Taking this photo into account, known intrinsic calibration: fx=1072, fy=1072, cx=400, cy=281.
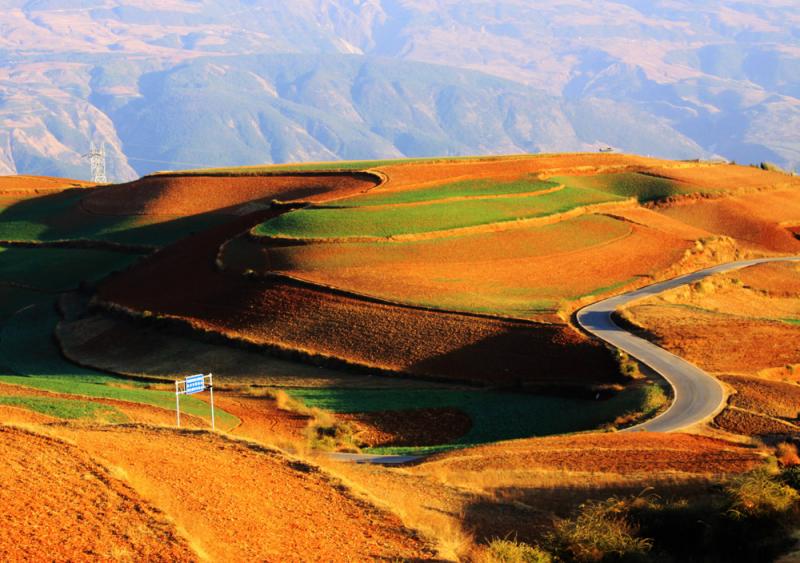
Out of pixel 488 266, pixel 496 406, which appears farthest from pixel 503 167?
pixel 496 406

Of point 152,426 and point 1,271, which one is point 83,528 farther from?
point 1,271

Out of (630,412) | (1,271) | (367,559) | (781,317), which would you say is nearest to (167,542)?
(367,559)

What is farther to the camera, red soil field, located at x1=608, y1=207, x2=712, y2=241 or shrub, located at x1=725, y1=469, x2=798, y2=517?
red soil field, located at x1=608, y1=207, x2=712, y2=241

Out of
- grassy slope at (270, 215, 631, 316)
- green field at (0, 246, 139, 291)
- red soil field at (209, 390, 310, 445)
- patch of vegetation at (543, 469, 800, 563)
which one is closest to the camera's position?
patch of vegetation at (543, 469, 800, 563)

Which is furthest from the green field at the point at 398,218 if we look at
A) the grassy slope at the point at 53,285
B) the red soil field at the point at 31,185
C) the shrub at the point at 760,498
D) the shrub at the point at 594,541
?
the red soil field at the point at 31,185

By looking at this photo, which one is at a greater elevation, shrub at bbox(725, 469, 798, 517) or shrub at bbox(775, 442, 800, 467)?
shrub at bbox(725, 469, 798, 517)

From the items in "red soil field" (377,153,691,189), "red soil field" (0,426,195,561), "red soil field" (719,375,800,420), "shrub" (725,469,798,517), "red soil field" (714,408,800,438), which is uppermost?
"red soil field" (0,426,195,561)

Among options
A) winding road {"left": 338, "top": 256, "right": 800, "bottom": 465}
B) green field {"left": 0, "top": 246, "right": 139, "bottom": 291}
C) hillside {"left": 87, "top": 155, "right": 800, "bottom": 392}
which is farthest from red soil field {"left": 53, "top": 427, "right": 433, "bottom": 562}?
green field {"left": 0, "top": 246, "right": 139, "bottom": 291}

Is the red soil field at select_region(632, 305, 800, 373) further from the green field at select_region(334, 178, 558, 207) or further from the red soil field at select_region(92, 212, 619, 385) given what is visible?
the green field at select_region(334, 178, 558, 207)
